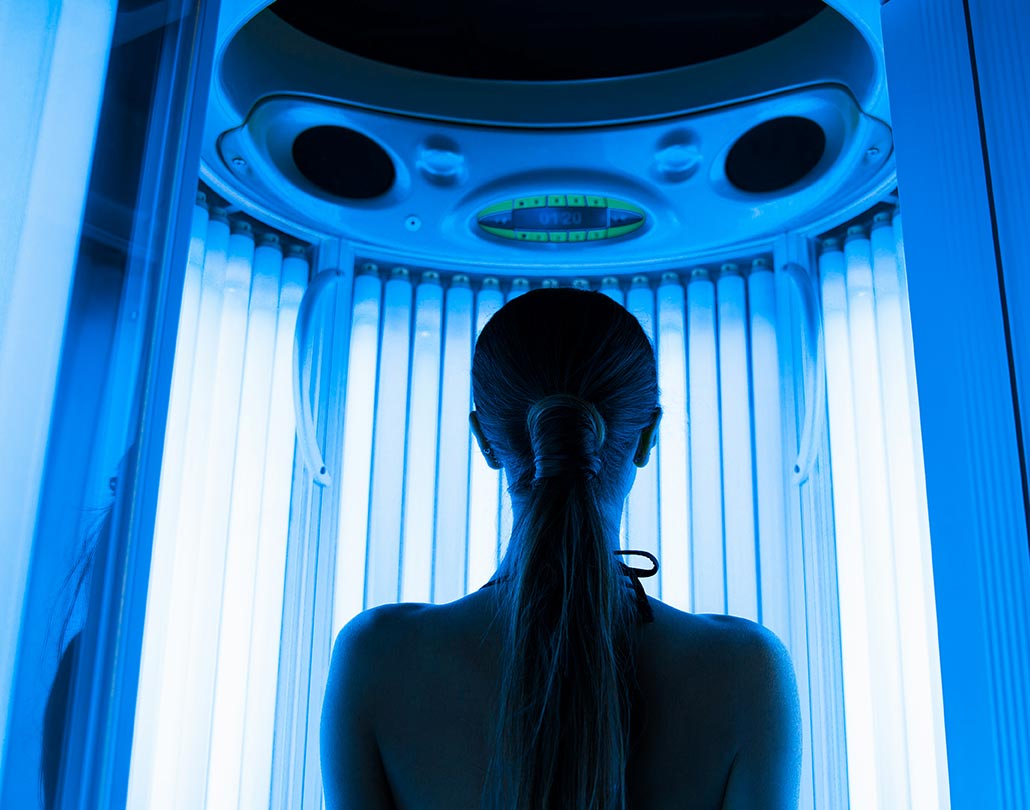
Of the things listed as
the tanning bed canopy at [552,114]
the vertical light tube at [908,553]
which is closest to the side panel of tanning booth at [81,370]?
the tanning bed canopy at [552,114]

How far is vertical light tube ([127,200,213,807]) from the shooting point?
1062 mm

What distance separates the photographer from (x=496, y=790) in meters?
0.69

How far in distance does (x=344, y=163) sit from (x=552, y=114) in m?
0.26

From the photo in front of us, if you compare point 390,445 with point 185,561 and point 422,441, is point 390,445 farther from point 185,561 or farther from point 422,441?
point 185,561

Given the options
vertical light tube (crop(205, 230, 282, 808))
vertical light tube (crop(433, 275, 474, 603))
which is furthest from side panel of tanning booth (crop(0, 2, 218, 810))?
vertical light tube (crop(433, 275, 474, 603))

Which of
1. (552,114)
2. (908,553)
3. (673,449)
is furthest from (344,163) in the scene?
(908,553)

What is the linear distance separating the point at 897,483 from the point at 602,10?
2.17ft

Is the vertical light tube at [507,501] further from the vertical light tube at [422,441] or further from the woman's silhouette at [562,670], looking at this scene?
the woman's silhouette at [562,670]

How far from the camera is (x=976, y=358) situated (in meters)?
0.57

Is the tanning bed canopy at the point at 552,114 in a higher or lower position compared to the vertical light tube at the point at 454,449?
higher

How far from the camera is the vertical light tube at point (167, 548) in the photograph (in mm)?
1062

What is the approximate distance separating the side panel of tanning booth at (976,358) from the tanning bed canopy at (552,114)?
0.35 meters

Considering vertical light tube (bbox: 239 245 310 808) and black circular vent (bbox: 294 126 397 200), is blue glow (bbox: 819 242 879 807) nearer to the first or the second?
black circular vent (bbox: 294 126 397 200)

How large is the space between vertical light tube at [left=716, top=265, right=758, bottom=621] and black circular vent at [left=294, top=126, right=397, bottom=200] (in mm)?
512
